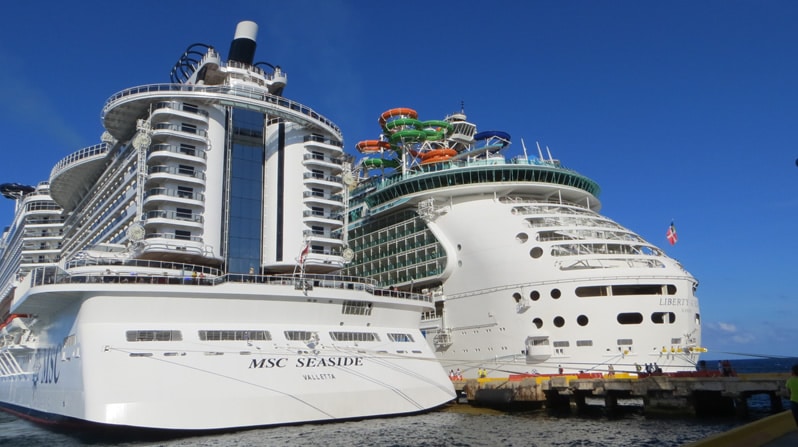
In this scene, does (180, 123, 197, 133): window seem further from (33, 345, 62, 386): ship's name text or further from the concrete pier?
the concrete pier

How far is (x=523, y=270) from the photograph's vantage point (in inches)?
1312

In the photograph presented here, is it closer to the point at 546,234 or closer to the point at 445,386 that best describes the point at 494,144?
the point at 546,234

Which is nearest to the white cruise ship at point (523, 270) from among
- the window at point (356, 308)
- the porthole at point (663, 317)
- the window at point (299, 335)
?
the porthole at point (663, 317)

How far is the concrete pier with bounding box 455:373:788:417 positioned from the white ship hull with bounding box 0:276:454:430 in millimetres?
3528

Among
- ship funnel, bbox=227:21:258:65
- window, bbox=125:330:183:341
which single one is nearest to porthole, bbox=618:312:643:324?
window, bbox=125:330:183:341

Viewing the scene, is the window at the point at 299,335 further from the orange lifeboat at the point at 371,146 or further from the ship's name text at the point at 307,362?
the orange lifeboat at the point at 371,146

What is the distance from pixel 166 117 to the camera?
28.1 metres

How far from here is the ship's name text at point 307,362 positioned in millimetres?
22422

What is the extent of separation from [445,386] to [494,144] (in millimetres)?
25704

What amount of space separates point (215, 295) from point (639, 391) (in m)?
18.0

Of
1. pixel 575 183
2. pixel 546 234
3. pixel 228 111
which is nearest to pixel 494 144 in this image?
pixel 575 183

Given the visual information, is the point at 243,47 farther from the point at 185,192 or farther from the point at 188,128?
the point at 185,192

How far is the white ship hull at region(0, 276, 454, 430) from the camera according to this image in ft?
66.7

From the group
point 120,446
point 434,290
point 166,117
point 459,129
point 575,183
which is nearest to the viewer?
point 120,446
